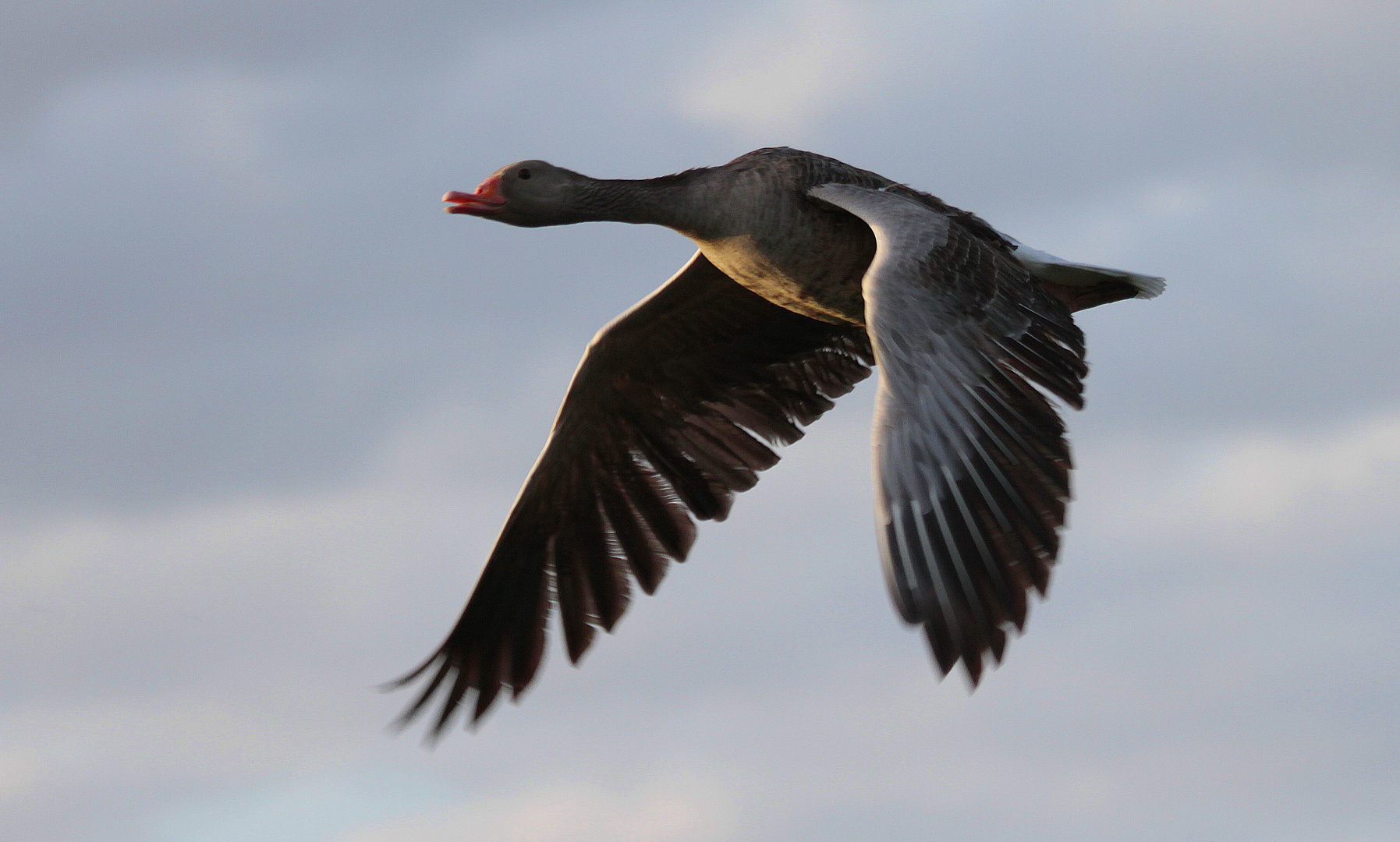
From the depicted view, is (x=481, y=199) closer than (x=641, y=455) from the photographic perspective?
Yes

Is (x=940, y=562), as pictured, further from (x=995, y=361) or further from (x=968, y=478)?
(x=995, y=361)

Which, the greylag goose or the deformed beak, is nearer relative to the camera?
the greylag goose

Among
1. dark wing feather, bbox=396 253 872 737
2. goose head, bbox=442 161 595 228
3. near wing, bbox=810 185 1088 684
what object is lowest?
near wing, bbox=810 185 1088 684

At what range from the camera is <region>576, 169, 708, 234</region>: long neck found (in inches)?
355

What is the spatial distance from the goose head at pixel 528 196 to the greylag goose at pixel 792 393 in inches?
0.5

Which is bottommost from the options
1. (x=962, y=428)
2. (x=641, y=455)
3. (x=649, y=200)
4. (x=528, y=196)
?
(x=962, y=428)

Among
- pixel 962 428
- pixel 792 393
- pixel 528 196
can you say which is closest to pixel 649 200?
pixel 528 196

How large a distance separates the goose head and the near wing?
174cm

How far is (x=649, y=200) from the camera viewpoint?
9.13 meters

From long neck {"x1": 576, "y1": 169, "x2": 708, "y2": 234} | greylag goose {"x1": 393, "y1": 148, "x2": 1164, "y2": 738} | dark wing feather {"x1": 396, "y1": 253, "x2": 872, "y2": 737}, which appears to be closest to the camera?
greylag goose {"x1": 393, "y1": 148, "x2": 1164, "y2": 738}

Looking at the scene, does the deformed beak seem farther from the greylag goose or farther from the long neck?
the long neck

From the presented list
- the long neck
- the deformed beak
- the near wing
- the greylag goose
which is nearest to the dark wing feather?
the greylag goose

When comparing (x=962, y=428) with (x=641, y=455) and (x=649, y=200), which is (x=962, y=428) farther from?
(x=641, y=455)

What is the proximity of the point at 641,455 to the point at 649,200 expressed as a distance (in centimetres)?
224
